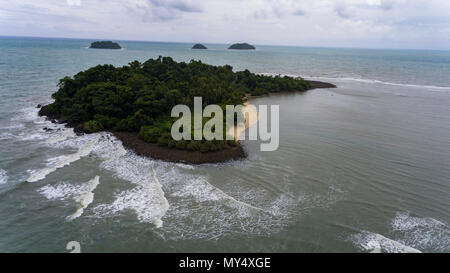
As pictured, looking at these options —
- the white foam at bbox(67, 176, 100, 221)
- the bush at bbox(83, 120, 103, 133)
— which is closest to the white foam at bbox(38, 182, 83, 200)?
the white foam at bbox(67, 176, 100, 221)

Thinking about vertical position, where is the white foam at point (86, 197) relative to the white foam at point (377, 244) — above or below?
above

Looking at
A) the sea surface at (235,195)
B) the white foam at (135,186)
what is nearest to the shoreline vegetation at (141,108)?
the white foam at (135,186)

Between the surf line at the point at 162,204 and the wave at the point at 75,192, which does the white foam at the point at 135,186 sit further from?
the wave at the point at 75,192

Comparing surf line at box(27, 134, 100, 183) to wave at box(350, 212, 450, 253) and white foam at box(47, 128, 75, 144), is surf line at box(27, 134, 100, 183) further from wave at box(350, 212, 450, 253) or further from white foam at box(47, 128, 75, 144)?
wave at box(350, 212, 450, 253)

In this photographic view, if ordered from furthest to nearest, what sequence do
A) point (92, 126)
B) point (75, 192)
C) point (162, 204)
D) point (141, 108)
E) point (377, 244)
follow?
point (141, 108), point (92, 126), point (75, 192), point (162, 204), point (377, 244)

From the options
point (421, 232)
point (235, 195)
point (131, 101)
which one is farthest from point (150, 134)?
point (421, 232)

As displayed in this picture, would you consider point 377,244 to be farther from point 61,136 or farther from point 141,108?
point 61,136
